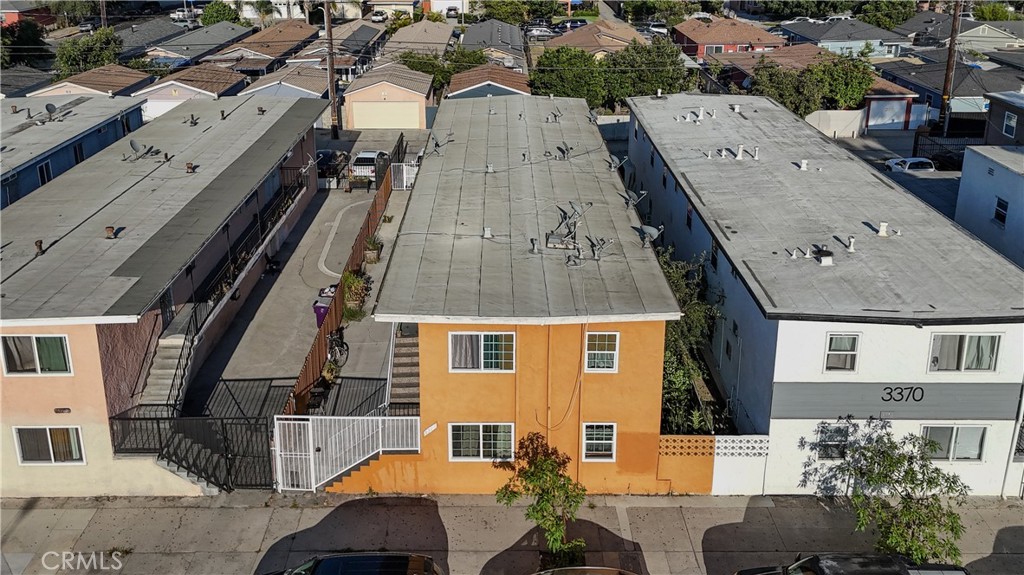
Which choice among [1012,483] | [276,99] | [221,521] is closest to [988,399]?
[1012,483]

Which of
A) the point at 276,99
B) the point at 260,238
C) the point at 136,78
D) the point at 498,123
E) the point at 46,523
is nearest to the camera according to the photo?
the point at 46,523

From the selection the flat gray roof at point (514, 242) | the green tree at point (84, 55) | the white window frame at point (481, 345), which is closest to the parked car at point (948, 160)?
the flat gray roof at point (514, 242)

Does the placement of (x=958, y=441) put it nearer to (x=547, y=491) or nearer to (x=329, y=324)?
(x=547, y=491)

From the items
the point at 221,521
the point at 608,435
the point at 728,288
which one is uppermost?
the point at 728,288

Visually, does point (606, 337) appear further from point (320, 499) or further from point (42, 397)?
point (42, 397)

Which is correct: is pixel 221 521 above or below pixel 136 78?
below

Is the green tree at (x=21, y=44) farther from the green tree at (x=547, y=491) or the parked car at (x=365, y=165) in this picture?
the green tree at (x=547, y=491)

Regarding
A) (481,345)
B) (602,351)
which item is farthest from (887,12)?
(481,345)

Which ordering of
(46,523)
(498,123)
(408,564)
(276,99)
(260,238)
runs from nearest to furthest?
1. (408,564)
2. (46,523)
3. (260,238)
4. (498,123)
5. (276,99)
